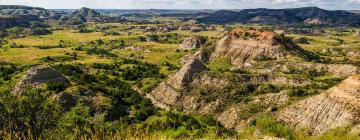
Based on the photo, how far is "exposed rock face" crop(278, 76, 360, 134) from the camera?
64.8m

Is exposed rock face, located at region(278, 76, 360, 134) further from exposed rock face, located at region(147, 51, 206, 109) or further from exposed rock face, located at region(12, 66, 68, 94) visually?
exposed rock face, located at region(12, 66, 68, 94)

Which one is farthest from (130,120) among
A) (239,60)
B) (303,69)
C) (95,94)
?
(239,60)

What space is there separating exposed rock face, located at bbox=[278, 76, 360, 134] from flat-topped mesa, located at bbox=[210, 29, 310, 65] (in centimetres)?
7116

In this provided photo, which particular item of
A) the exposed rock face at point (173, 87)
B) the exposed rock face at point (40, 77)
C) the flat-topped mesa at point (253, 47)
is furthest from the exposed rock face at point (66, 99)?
the flat-topped mesa at point (253, 47)

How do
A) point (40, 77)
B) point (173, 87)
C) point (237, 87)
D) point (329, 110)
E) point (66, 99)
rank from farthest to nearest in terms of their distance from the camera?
1. point (173, 87)
2. point (237, 87)
3. point (40, 77)
4. point (66, 99)
5. point (329, 110)

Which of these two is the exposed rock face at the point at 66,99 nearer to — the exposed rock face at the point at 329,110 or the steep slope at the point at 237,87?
the steep slope at the point at 237,87

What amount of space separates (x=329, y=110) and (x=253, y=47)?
82763mm

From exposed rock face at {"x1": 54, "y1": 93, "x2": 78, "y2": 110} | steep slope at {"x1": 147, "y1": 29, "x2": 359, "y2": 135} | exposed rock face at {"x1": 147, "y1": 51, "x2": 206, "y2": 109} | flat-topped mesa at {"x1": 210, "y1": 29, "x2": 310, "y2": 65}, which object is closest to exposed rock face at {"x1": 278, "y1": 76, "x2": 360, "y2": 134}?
steep slope at {"x1": 147, "y1": 29, "x2": 359, "y2": 135}

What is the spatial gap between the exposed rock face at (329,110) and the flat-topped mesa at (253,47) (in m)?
71.2

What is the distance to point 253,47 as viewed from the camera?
492 ft

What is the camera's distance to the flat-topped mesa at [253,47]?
479 ft

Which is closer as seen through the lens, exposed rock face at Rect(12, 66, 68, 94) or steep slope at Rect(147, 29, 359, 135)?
steep slope at Rect(147, 29, 359, 135)

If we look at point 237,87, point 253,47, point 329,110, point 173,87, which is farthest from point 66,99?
point 253,47

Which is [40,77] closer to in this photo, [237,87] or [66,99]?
[66,99]
